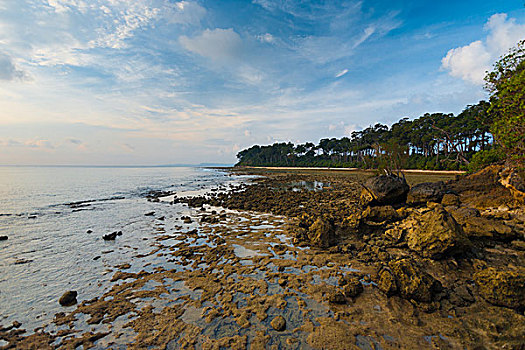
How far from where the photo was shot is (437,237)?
7859 millimetres

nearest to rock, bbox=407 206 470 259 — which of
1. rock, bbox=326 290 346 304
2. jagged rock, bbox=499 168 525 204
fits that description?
rock, bbox=326 290 346 304

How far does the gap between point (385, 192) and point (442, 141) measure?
38.5 ft

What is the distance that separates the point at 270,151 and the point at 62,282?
497 ft

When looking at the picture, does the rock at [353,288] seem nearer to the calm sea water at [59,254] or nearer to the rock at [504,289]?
the rock at [504,289]

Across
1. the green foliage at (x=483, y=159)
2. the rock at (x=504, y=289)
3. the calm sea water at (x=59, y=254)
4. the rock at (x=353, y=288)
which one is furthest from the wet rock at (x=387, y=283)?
the green foliage at (x=483, y=159)

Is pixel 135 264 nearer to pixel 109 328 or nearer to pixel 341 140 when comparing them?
pixel 109 328

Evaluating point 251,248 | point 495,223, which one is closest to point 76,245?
point 251,248

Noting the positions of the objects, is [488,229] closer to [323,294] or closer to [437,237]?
[437,237]

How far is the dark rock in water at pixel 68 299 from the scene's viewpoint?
6229mm

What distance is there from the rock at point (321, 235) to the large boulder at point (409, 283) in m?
3.43

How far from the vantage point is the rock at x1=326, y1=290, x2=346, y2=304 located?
18.7 feet

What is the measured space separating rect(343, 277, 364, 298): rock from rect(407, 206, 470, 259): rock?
3.76 meters

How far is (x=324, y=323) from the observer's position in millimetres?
5012

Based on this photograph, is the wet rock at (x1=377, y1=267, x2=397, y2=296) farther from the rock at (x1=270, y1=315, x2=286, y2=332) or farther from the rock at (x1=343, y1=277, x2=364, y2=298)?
the rock at (x1=270, y1=315, x2=286, y2=332)
